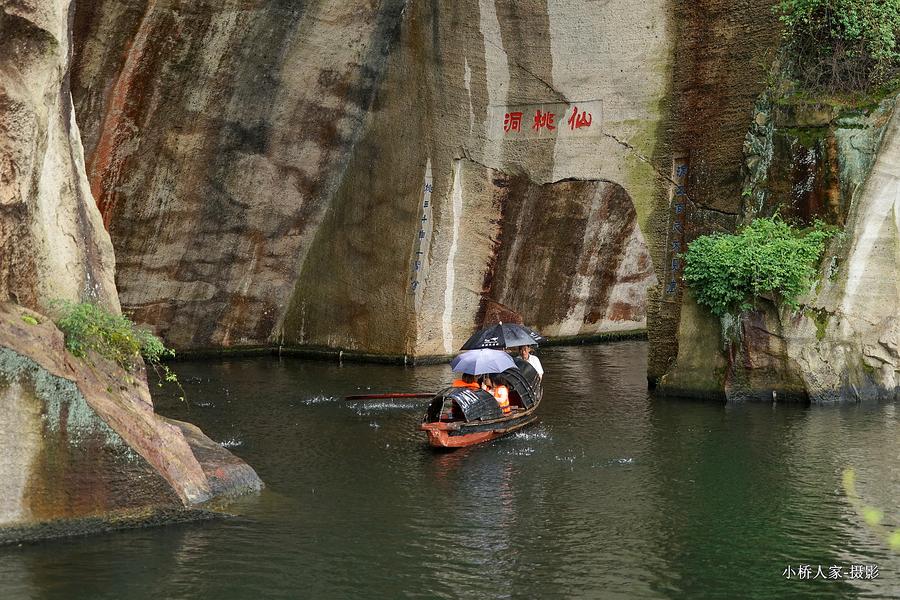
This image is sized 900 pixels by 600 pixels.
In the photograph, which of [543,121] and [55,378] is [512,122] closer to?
[543,121]

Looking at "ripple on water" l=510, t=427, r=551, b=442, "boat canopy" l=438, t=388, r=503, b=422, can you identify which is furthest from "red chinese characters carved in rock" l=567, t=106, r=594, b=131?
"boat canopy" l=438, t=388, r=503, b=422

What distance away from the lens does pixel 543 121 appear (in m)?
19.1

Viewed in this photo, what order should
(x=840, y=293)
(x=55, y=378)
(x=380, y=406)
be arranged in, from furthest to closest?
(x=380, y=406)
(x=840, y=293)
(x=55, y=378)

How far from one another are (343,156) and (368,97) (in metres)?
1.31

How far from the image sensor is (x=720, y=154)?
1695 centimetres

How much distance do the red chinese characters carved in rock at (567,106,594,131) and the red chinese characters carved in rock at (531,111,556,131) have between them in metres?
0.38

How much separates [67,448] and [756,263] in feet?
33.4

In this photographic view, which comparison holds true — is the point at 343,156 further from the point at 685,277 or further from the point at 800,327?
the point at 800,327

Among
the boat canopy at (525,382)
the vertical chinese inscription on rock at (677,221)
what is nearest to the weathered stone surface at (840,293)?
the vertical chinese inscription on rock at (677,221)

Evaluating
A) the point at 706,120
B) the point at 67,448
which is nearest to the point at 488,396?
the point at 706,120

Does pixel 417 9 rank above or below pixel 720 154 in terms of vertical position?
above

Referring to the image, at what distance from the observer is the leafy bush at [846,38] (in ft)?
52.4

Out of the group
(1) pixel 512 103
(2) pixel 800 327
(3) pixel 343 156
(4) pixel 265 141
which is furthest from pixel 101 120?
(2) pixel 800 327

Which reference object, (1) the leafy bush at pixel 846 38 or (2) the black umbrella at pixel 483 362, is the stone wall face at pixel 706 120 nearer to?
(1) the leafy bush at pixel 846 38
